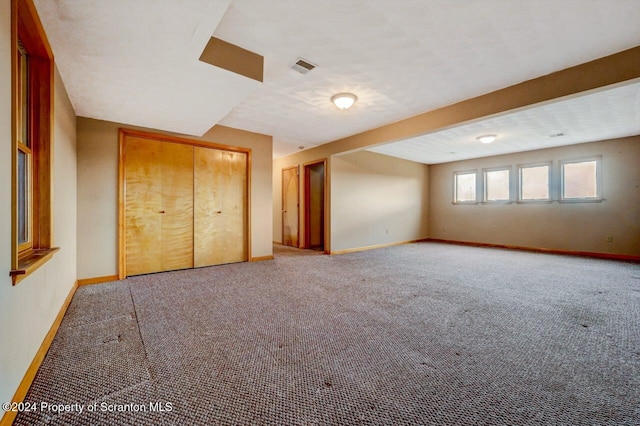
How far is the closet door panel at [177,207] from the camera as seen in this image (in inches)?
160

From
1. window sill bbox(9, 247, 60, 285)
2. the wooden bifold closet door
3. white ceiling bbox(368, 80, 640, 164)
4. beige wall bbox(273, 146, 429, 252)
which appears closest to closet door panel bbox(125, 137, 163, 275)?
the wooden bifold closet door

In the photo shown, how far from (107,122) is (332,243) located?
4386mm

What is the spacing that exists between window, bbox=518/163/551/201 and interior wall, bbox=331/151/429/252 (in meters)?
2.53

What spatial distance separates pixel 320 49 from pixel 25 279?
109 inches

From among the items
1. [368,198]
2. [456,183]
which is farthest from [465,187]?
[368,198]

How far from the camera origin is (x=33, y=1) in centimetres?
161

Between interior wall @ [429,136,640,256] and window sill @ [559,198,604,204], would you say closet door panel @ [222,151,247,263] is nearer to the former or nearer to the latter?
interior wall @ [429,136,640,256]

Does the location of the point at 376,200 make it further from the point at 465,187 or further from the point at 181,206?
the point at 181,206

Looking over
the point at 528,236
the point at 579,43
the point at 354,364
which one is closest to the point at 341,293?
the point at 354,364

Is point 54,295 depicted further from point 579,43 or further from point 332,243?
point 579,43

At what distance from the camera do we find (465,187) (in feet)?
25.8

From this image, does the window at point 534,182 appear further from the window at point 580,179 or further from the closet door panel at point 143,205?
the closet door panel at point 143,205

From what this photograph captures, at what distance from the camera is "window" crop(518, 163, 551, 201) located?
6.43 m

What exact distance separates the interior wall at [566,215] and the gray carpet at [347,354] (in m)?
3.11
